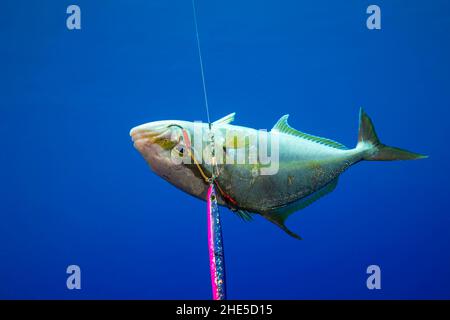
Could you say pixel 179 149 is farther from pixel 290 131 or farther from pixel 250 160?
pixel 290 131

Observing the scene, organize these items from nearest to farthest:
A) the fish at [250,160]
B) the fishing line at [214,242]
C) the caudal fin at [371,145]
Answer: the fishing line at [214,242] < the fish at [250,160] < the caudal fin at [371,145]

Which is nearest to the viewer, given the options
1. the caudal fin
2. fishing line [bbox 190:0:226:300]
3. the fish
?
fishing line [bbox 190:0:226:300]

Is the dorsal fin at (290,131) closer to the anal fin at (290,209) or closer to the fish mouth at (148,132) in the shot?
the anal fin at (290,209)

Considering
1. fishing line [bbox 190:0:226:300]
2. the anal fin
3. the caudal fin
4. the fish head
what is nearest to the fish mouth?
the fish head

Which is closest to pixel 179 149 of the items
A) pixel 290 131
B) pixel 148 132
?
pixel 148 132

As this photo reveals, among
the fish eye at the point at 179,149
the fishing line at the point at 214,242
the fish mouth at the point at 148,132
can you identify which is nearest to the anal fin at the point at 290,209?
the fishing line at the point at 214,242

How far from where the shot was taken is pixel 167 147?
1803 mm

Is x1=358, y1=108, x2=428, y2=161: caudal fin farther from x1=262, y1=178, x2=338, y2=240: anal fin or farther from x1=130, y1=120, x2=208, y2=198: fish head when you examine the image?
x1=130, y1=120, x2=208, y2=198: fish head

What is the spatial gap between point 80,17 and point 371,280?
3980 millimetres

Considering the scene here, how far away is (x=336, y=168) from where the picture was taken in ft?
6.91

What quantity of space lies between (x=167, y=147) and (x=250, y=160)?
42 cm

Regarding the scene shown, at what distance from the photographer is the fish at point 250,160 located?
1.81 meters

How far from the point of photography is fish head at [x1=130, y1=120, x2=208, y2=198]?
179 cm
